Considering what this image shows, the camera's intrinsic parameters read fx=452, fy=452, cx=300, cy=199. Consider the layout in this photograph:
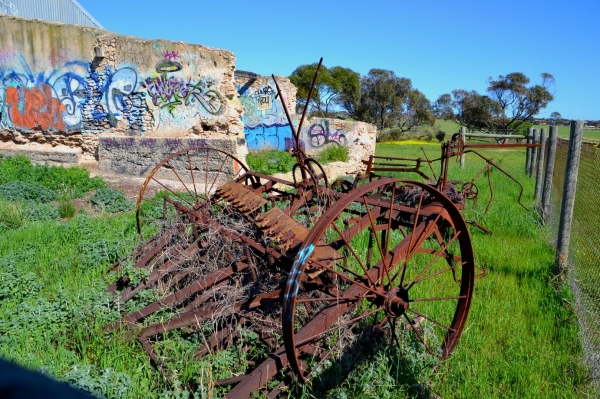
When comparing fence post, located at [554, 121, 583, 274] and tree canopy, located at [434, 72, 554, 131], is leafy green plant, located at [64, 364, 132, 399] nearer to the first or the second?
fence post, located at [554, 121, 583, 274]

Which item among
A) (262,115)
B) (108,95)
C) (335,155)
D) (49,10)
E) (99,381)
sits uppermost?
(49,10)

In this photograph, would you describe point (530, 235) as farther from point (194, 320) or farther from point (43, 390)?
point (43, 390)

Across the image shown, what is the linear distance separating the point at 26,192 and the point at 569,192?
28.1 ft

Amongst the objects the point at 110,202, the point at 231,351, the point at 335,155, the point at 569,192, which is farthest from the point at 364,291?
the point at 335,155

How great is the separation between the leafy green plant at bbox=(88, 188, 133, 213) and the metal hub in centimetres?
613

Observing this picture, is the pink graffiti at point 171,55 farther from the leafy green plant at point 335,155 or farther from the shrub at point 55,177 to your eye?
the leafy green plant at point 335,155

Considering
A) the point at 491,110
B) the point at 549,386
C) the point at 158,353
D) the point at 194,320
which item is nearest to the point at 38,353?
the point at 158,353

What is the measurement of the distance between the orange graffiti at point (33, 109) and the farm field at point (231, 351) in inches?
277

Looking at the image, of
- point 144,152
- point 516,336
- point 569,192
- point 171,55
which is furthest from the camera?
point 171,55

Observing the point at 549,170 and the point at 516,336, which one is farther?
the point at 549,170

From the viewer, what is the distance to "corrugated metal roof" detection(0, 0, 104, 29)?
1531 centimetres

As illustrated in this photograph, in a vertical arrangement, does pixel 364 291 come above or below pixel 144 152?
A: below

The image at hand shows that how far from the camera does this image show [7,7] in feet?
49.4

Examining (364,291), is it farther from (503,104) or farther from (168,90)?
(503,104)
